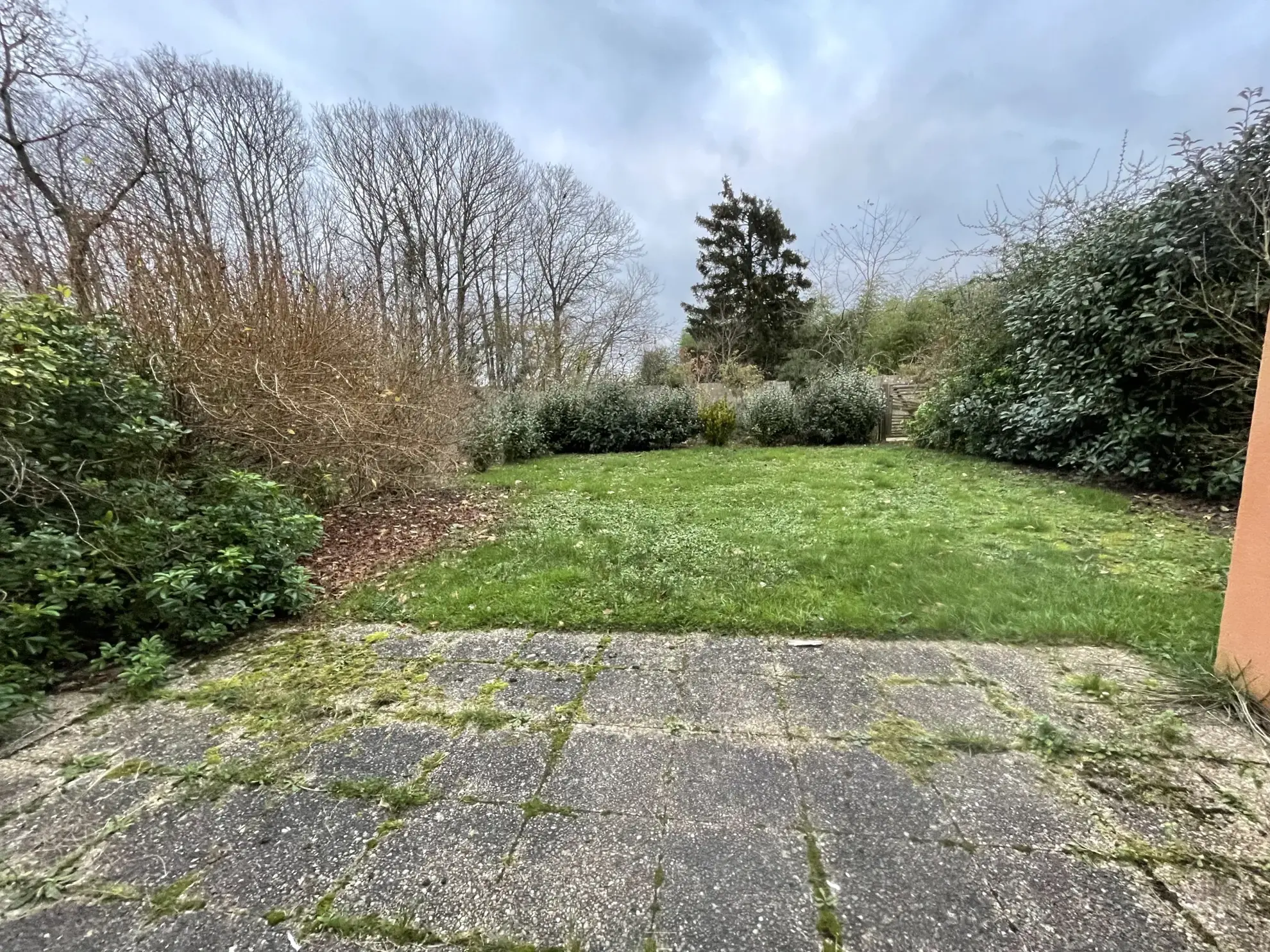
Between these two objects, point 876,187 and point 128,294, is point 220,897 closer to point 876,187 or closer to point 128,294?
point 128,294

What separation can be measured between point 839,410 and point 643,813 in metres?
10.5

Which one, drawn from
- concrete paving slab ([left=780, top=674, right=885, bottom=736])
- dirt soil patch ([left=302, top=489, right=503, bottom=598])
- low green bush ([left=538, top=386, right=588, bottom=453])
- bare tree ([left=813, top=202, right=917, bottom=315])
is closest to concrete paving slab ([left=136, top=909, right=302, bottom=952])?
concrete paving slab ([left=780, top=674, right=885, bottom=736])

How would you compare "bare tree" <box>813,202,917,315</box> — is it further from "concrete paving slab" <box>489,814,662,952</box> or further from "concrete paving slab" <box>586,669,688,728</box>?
"concrete paving slab" <box>489,814,662,952</box>

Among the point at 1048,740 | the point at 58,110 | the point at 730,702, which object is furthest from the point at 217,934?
the point at 58,110

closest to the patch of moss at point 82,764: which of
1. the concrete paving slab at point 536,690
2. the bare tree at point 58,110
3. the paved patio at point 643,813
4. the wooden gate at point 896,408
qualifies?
the paved patio at point 643,813

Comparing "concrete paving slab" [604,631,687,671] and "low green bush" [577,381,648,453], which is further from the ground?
"low green bush" [577,381,648,453]

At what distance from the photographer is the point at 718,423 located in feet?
36.4

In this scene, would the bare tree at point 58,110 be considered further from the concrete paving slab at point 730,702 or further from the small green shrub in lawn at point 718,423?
the small green shrub in lawn at point 718,423

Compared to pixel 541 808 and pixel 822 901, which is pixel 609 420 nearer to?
pixel 541 808

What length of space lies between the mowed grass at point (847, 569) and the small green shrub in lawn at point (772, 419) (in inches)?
204

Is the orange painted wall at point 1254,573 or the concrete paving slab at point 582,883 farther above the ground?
the orange painted wall at point 1254,573

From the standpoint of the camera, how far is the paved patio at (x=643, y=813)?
1.16 m

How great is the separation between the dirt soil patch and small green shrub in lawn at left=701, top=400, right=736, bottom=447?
5843 millimetres

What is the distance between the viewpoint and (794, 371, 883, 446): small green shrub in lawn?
10.9 m
